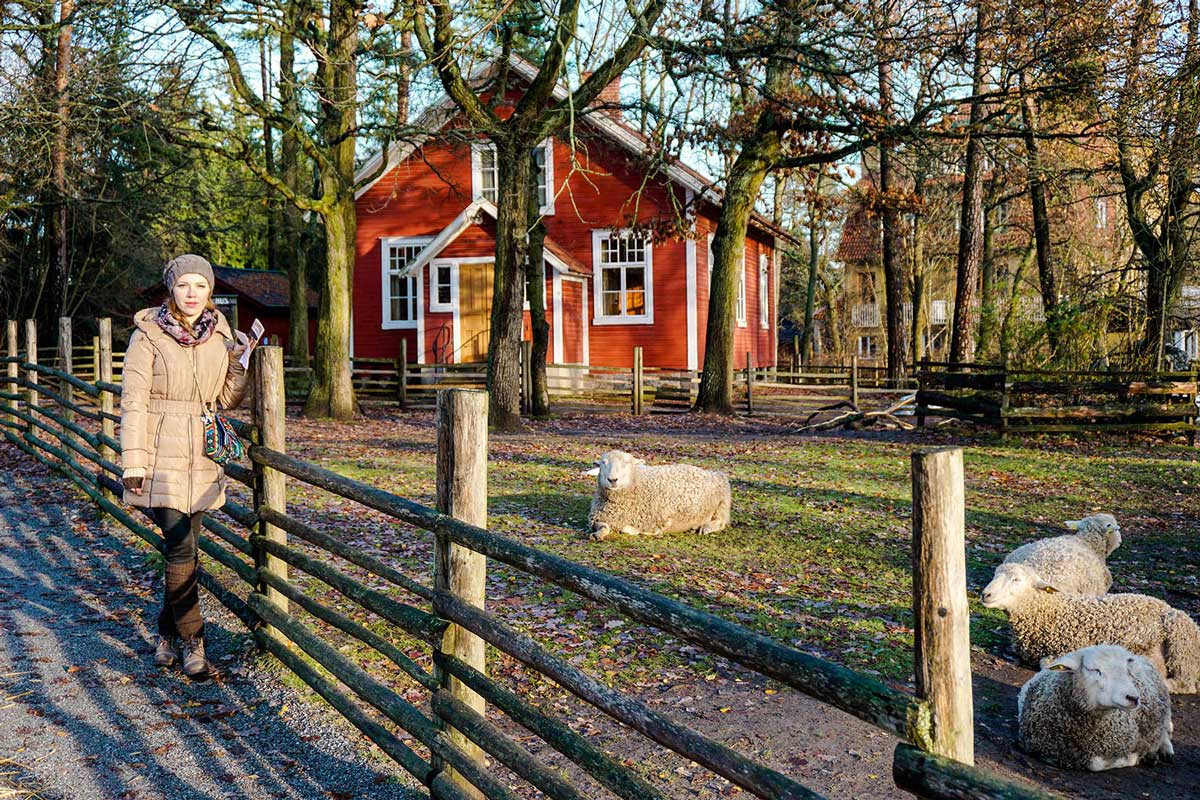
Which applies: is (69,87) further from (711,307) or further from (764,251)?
(764,251)

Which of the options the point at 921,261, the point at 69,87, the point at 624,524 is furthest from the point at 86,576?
the point at 921,261

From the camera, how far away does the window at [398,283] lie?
28.4m

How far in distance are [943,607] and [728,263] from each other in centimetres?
1988

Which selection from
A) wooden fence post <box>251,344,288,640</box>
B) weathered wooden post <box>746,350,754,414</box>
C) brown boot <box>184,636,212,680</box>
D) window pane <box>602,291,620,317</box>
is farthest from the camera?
window pane <box>602,291,620,317</box>

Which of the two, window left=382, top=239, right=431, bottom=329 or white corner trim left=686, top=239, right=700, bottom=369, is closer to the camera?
white corner trim left=686, top=239, right=700, bottom=369

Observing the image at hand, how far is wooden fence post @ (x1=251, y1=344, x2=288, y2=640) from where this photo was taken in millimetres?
5930

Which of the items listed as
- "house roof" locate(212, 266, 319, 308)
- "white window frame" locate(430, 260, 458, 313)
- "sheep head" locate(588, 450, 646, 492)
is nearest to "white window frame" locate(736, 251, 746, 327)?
"white window frame" locate(430, 260, 458, 313)

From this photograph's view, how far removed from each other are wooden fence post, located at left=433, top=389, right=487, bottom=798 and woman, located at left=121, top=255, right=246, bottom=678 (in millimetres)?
1986

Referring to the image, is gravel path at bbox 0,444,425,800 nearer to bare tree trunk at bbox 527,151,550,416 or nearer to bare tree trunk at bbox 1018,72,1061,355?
bare tree trunk at bbox 1018,72,1061,355

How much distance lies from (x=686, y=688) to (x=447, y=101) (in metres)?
23.3

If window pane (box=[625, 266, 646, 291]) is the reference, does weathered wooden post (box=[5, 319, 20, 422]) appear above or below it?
below

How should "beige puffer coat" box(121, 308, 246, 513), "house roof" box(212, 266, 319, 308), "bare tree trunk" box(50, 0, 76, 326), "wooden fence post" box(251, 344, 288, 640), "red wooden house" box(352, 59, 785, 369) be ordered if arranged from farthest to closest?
"house roof" box(212, 266, 319, 308) < "red wooden house" box(352, 59, 785, 369) < "bare tree trunk" box(50, 0, 76, 326) < "wooden fence post" box(251, 344, 288, 640) < "beige puffer coat" box(121, 308, 246, 513)

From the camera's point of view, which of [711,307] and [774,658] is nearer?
[774,658]

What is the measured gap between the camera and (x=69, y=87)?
52.1ft
